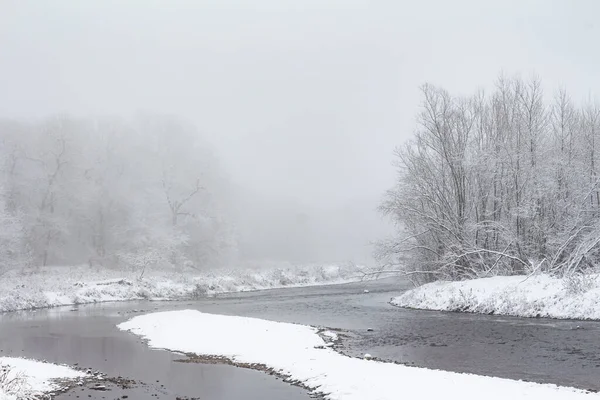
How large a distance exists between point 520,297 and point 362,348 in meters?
12.5

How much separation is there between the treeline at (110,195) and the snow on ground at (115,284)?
8.34 feet

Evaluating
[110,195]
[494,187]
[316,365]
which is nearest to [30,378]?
[316,365]

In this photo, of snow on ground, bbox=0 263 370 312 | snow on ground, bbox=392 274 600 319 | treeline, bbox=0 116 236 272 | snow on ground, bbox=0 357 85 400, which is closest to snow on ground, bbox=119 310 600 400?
snow on ground, bbox=0 357 85 400

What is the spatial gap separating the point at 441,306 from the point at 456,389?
21930 millimetres

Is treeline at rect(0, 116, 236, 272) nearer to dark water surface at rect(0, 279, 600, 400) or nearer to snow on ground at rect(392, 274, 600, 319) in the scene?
dark water surface at rect(0, 279, 600, 400)

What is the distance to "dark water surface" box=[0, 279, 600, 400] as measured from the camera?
13469mm

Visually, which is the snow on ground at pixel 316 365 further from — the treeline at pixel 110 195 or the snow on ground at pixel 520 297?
the treeline at pixel 110 195

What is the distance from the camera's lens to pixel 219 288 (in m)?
55.6

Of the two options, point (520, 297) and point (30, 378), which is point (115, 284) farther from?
point (520, 297)

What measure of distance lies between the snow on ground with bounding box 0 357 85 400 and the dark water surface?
3.22 feet

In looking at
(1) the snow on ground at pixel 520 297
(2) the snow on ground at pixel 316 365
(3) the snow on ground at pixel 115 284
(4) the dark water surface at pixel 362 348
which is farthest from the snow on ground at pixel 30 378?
(3) the snow on ground at pixel 115 284

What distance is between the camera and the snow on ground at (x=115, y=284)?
Answer: 38.9 metres

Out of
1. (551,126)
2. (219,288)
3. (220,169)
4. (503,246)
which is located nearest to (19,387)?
(503,246)

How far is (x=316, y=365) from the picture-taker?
14492 mm
